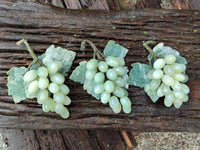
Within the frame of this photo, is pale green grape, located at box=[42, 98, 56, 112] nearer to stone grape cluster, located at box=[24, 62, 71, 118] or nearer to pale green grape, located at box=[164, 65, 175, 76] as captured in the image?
stone grape cluster, located at box=[24, 62, 71, 118]

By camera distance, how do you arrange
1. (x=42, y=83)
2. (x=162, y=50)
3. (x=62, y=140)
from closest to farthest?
(x=42, y=83) → (x=162, y=50) → (x=62, y=140)

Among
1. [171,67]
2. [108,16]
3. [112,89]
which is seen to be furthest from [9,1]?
[171,67]

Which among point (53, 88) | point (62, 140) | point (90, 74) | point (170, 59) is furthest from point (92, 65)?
point (62, 140)

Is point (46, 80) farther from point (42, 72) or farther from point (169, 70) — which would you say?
point (169, 70)

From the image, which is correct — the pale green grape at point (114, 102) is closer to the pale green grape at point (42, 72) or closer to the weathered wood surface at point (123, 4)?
the pale green grape at point (42, 72)

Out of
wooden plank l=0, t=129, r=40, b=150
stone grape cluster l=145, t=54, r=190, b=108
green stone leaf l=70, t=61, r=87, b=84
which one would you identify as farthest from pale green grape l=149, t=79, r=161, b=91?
wooden plank l=0, t=129, r=40, b=150

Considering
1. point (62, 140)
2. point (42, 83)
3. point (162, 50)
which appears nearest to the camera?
point (42, 83)
